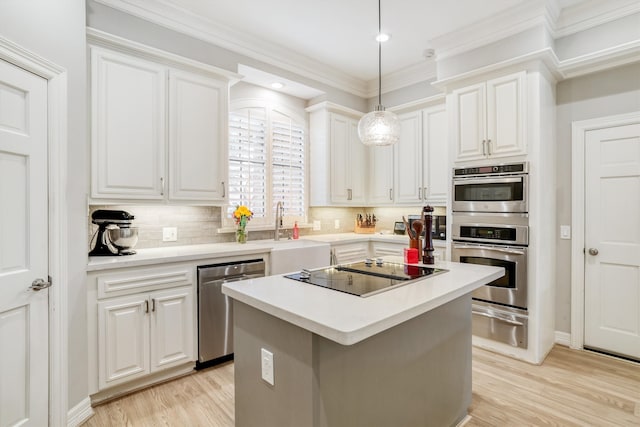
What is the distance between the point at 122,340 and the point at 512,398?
9.08 ft

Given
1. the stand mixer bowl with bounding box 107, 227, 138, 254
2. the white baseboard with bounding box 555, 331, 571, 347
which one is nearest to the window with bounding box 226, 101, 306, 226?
the stand mixer bowl with bounding box 107, 227, 138, 254

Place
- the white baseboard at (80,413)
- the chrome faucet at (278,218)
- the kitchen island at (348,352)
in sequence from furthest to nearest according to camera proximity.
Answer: the chrome faucet at (278,218)
the white baseboard at (80,413)
the kitchen island at (348,352)

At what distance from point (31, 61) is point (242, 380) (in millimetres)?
1976

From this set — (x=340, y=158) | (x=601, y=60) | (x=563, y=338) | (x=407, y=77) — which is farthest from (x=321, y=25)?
(x=563, y=338)

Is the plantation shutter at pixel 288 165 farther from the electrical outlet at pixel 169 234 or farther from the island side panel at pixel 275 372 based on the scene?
the island side panel at pixel 275 372

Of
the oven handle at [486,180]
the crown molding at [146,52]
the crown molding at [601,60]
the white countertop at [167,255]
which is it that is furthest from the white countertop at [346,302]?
the crown molding at [601,60]

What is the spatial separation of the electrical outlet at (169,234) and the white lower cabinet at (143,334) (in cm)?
71

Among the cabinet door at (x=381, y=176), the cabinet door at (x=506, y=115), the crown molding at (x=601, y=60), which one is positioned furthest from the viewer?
the cabinet door at (x=381, y=176)

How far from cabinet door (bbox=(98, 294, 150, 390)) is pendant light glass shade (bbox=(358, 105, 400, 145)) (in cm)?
197

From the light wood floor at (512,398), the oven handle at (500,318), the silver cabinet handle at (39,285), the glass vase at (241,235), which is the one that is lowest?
the light wood floor at (512,398)

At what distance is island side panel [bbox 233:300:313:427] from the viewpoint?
4.33ft

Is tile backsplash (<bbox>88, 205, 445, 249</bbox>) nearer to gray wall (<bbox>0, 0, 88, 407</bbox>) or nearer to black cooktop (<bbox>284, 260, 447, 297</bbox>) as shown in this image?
gray wall (<bbox>0, 0, 88, 407</bbox>)

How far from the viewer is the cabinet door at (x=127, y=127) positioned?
2.44 m

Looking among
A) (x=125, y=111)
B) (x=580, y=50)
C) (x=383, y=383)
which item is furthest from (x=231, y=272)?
(x=580, y=50)
